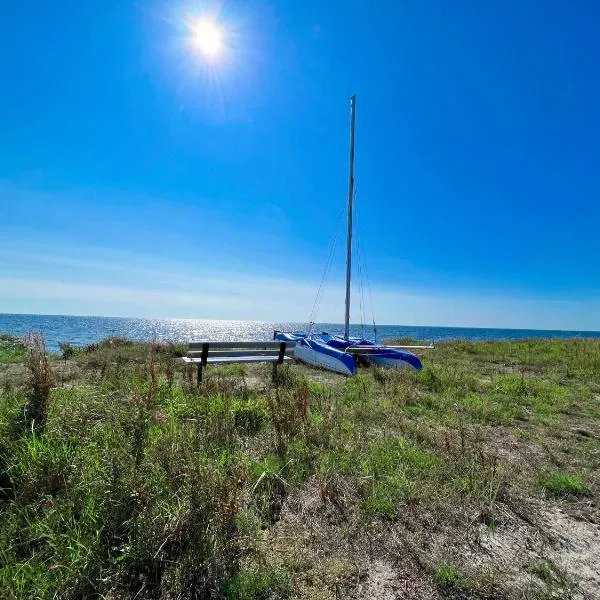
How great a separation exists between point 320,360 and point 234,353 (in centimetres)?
396

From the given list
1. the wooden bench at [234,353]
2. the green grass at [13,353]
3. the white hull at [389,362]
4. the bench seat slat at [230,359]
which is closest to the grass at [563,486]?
A: the wooden bench at [234,353]

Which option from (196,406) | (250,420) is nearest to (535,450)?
(250,420)

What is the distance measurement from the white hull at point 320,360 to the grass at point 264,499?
4.63 m

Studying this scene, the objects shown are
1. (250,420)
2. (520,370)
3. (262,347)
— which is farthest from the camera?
(520,370)

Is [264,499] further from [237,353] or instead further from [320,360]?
[320,360]

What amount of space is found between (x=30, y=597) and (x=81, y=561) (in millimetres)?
297

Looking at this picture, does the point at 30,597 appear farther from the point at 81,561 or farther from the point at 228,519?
the point at 228,519

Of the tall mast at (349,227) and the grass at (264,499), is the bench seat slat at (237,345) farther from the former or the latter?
the tall mast at (349,227)

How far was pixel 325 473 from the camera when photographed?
385cm

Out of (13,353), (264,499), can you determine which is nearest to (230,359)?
(264,499)

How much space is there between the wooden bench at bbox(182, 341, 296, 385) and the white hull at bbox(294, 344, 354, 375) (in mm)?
1691

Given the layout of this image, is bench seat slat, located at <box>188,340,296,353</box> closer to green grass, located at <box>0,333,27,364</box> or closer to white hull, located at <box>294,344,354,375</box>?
white hull, located at <box>294,344,354,375</box>

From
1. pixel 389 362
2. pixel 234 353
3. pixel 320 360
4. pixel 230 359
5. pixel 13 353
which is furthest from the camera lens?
pixel 13 353

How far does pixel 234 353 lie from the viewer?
842 cm
